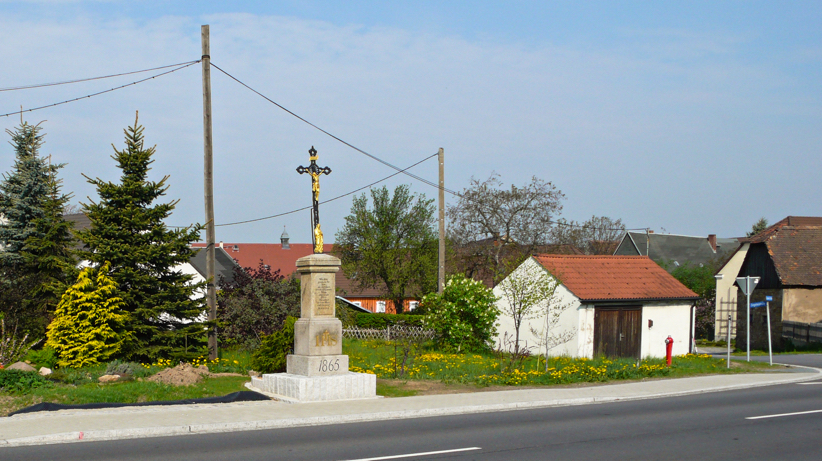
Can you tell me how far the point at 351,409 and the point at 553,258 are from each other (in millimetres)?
15786

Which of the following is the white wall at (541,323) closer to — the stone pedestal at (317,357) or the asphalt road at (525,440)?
the stone pedestal at (317,357)

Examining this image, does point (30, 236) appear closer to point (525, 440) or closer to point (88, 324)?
point (88, 324)

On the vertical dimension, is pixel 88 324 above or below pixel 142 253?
below

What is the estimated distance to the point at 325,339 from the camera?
537 inches

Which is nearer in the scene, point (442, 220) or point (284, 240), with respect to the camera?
point (442, 220)

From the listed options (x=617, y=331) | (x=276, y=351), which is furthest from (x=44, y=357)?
(x=617, y=331)

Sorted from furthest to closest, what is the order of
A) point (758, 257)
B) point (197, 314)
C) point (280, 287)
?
1. point (758, 257)
2. point (280, 287)
3. point (197, 314)

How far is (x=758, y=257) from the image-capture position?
37.6 metres

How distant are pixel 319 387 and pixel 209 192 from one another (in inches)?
282

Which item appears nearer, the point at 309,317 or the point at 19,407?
the point at 19,407

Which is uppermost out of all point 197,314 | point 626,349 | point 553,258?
point 553,258

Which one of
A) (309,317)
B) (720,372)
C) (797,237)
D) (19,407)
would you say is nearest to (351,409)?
(309,317)

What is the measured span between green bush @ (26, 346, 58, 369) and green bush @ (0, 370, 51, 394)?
2863mm

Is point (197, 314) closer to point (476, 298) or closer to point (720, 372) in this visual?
point (476, 298)
